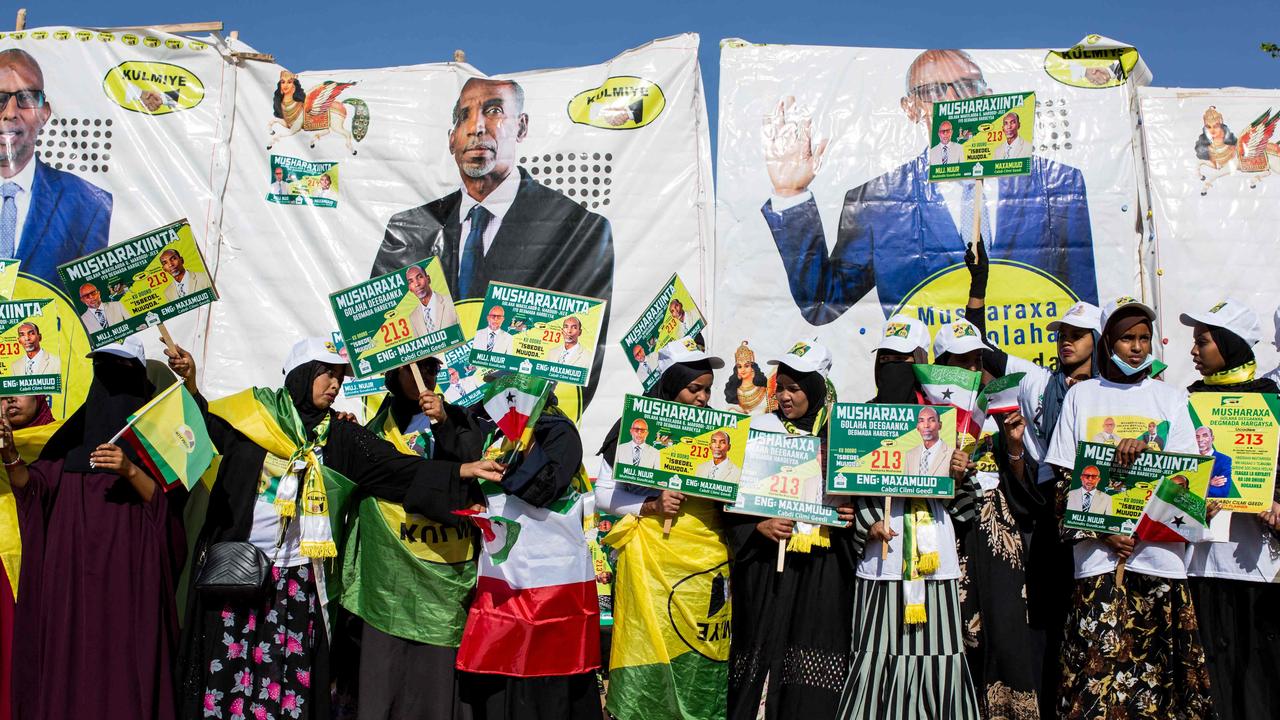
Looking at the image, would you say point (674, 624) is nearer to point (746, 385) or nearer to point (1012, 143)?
point (746, 385)

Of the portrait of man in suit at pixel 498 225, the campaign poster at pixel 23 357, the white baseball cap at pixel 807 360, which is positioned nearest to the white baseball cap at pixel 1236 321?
the white baseball cap at pixel 807 360

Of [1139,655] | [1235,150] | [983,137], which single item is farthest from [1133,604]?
[1235,150]

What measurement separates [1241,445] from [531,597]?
125 inches

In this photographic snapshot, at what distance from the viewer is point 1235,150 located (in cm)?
749

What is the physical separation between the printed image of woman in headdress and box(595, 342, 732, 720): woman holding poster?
180cm

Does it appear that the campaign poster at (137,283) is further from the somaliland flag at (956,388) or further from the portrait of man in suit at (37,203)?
the somaliland flag at (956,388)

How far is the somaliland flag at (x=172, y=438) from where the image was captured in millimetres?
4832

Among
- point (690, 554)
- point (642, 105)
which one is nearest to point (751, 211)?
point (642, 105)

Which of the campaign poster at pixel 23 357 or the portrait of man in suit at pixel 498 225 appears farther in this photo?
the portrait of man in suit at pixel 498 225

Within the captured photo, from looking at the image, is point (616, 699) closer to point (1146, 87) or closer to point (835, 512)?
point (835, 512)

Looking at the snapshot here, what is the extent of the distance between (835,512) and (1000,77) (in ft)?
13.7

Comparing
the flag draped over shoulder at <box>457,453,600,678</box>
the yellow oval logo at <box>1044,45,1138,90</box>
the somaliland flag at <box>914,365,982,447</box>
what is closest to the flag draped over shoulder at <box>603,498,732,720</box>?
the flag draped over shoulder at <box>457,453,600,678</box>

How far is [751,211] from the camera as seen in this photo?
7.66m

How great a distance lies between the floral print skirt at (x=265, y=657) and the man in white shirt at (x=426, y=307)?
1.26 m
